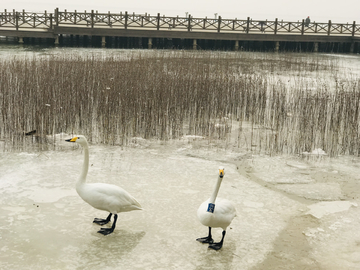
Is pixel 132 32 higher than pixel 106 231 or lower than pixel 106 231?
higher

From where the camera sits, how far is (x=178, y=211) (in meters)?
5.55

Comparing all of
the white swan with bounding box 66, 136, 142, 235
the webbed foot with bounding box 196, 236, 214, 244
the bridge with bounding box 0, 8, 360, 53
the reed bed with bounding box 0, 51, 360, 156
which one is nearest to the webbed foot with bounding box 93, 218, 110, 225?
the white swan with bounding box 66, 136, 142, 235

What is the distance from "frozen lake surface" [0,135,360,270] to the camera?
4469 millimetres

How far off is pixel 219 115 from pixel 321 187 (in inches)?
184

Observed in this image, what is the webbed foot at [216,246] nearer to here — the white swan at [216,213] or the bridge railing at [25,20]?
the white swan at [216,213]

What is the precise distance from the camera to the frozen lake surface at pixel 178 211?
447 cm

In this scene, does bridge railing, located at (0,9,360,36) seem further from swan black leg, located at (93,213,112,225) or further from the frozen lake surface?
swan black leg, located at (93,213,112,225)

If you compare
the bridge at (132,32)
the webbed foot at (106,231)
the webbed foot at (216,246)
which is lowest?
the webbed foot at (216,246)

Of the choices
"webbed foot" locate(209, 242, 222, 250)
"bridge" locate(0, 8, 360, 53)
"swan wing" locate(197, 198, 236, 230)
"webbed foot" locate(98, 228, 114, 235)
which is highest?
"bridge" locate(0, 8, 360, 53)

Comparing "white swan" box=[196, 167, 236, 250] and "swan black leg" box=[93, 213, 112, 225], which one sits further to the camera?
"swan black leg" box=[93, 213, 112, 225]

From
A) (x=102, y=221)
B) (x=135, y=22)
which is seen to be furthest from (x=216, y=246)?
(x=135, y=22)

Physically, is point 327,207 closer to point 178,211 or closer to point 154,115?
point 178,211

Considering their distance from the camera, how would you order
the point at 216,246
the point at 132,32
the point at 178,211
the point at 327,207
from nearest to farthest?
the point at 216,246 < the point at 178,211 < the point at 327,207 < the point at 132,32

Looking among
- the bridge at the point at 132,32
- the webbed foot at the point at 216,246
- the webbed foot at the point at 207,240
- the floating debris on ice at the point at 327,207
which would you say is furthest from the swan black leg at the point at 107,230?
the bridge at the point at 132,32
